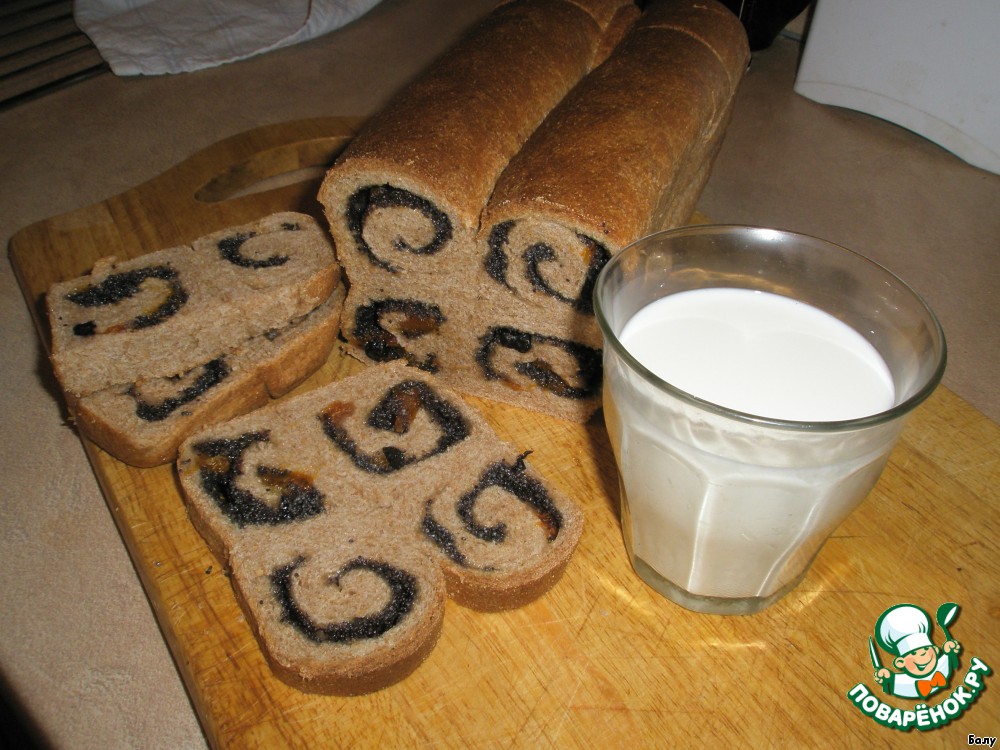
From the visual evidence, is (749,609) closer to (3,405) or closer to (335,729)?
(335,729)

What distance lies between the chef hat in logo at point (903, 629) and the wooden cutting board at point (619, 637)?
0.02 metres

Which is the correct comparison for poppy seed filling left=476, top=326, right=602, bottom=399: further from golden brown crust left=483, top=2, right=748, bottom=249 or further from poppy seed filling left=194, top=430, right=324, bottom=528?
poppy seed filling left=194, top=430, right=324, bottom=528

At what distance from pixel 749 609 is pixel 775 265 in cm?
76

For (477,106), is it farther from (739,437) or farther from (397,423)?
(739,437)

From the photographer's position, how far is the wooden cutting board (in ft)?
5.17

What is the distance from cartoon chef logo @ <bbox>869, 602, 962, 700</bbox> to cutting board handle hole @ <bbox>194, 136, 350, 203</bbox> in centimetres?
227

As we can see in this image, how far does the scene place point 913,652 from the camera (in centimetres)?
169

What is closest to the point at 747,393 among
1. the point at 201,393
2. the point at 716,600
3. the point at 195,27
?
the point at 716,600

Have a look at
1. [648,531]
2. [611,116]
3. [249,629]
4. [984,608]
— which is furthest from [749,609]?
[611,116]

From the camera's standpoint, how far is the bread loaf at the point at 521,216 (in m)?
1.92

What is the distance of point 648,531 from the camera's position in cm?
174

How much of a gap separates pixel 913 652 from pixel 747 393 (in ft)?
2.36

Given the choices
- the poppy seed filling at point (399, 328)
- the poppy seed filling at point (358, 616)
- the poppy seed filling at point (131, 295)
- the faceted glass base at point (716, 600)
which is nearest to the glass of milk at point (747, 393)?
the faceted glass base at point (716, 600)

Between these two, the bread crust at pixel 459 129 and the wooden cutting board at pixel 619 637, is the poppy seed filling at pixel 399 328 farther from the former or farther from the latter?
the wooden cutting board at pixel 619 637
